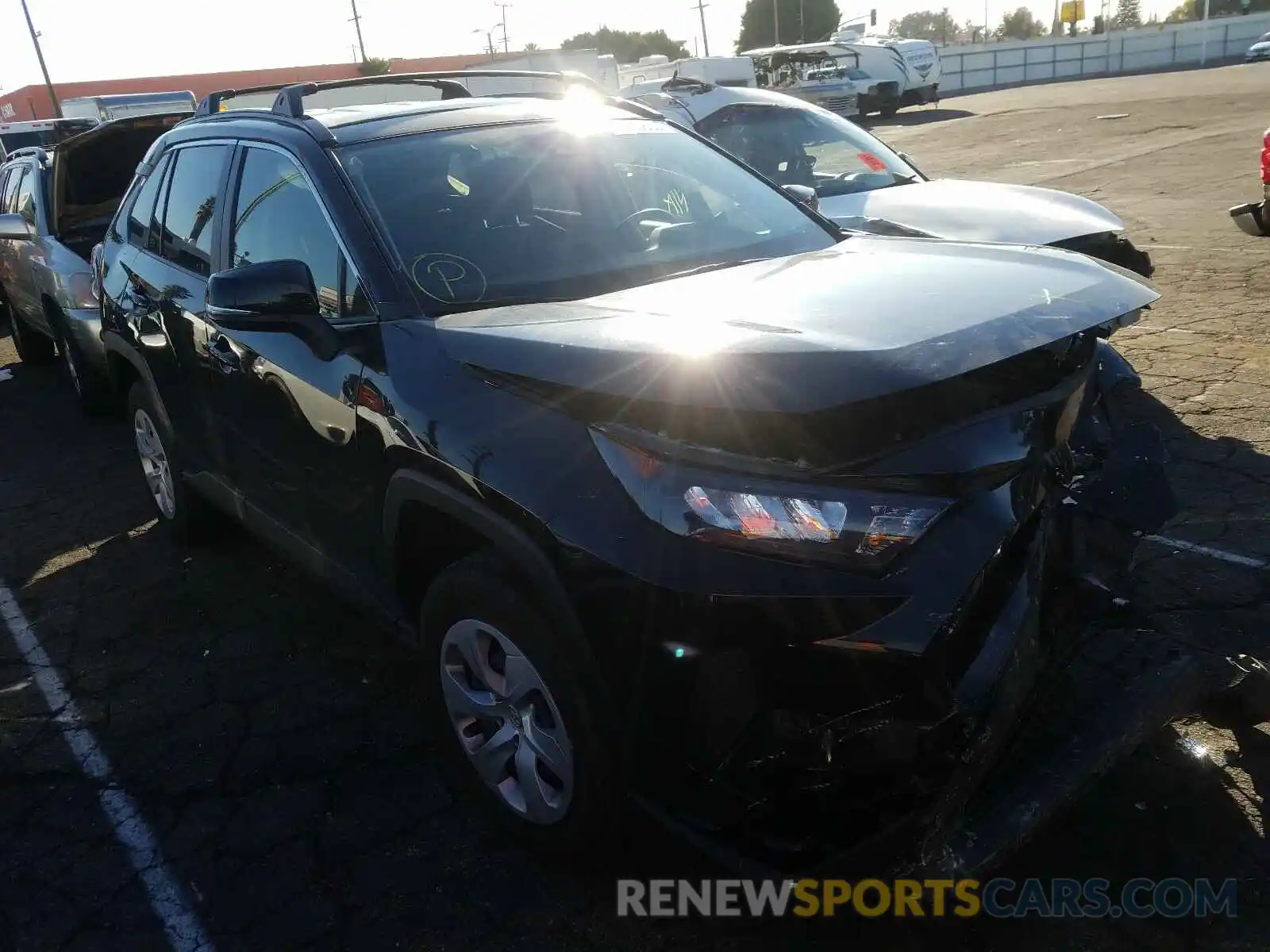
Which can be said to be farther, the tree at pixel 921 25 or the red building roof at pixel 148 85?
the tree at pixel 921 25

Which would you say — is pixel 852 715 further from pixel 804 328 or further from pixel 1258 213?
pixel 1258 213

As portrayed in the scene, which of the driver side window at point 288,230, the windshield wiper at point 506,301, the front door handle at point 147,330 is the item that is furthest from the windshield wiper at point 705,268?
the front door handle at point 147,330

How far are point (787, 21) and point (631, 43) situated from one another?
16081 mm

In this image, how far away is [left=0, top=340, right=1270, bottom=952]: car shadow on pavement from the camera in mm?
2463

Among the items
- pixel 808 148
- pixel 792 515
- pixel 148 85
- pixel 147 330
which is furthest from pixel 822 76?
pixel 148 85

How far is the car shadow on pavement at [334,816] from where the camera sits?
97.0 inches

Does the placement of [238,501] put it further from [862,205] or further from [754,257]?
[862,205]

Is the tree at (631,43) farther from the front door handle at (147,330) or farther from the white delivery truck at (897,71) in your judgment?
the front door handle at (147,330)

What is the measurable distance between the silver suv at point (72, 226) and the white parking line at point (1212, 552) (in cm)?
622

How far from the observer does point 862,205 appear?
6.09m

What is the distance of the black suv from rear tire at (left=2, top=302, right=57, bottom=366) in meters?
7.50

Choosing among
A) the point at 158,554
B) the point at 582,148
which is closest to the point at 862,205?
the point at 582,148

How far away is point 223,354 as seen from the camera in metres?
3.63

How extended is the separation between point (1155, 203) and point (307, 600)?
35.3 ft
